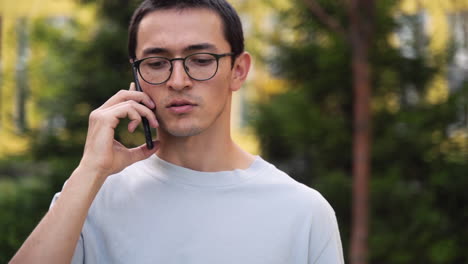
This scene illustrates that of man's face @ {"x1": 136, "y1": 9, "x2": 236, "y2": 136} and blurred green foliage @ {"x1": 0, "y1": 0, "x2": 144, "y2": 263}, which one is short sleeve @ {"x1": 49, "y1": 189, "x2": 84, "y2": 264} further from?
blurred green foliage @ {"x1": 0, "y1": 0, "x2": 144, "y2": 263}

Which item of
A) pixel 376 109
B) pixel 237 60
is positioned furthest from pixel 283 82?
pixel 237 60

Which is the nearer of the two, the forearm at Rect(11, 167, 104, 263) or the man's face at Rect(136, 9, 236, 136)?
the forearm at Rect(11, 167, 104, 263)

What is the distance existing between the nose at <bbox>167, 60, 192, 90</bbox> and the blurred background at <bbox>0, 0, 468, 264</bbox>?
394 cm

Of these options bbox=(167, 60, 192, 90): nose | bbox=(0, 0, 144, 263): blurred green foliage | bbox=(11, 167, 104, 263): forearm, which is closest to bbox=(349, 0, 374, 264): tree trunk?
bbox=(0, 0, 144, 263): blurred green foliage

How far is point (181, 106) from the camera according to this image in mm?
1979

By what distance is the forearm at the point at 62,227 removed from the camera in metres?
1.76

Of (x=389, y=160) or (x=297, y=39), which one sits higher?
(x=297, y=39)

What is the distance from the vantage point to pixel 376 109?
664 centimetres

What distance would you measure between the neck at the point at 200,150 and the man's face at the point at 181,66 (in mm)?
77

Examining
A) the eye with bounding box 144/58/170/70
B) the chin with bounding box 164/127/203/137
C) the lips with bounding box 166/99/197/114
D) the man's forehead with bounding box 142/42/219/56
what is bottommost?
the chin with bounding box 164/127/203/137

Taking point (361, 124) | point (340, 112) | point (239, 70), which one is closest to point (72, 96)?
point (340, 112)

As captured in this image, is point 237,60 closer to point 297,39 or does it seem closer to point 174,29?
point 174,29

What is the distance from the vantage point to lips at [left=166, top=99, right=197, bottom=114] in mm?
1973

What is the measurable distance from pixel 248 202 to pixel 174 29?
0.58 meters
